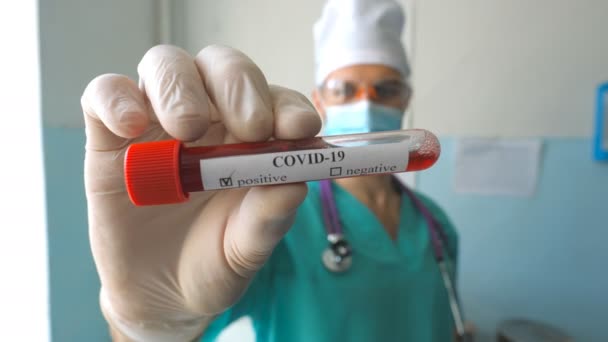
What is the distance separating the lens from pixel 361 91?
0.67 m

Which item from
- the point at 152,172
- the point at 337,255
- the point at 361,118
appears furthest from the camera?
the point at 361,118

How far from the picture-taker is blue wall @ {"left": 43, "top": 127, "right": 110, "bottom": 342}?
468 mm

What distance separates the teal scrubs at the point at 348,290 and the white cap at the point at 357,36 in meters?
0.32

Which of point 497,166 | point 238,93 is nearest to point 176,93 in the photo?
point 238,93


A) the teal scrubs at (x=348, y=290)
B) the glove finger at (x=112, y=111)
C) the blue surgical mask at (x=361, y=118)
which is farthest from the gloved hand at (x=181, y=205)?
the blue surgical mask at (x=361, y=118)

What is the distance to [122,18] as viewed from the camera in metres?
0.52

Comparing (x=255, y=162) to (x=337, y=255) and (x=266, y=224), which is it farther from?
(x=337, y=255)

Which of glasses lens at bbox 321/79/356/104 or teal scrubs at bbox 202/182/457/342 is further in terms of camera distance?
glasses lens at bbox 321/79/356/104

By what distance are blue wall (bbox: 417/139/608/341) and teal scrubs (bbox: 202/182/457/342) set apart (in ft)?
1.47

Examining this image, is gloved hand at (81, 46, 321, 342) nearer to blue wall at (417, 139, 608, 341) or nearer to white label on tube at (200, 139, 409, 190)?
white label on tube at (200, 139, 409, 190)

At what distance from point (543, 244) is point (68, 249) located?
1.27 metres

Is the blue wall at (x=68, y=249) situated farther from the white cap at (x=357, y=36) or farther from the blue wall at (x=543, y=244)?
the blue wall at (x=543, y=244)

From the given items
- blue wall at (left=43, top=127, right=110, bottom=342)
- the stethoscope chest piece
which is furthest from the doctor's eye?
blue wall at (left=43, top=127, right=110, bottom=342)

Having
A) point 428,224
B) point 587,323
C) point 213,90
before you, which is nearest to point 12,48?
point 213,90
